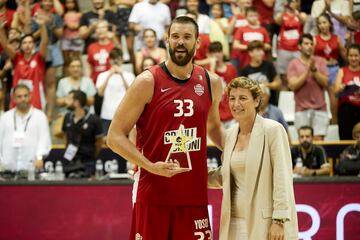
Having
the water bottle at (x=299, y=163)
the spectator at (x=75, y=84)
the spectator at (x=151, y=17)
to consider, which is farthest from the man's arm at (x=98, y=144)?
the water bottle at (x=299, y=163)

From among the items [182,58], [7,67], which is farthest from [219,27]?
[182,58]

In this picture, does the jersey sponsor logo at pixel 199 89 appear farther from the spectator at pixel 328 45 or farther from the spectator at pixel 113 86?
the spectator at pixel 328 45

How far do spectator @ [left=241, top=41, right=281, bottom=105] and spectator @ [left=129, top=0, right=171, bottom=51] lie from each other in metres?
1.92

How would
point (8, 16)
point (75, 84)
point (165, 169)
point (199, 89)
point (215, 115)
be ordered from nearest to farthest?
point (165, 169) < point (199, 89) < point (215, 115) < point (75, 84) < point (8, 16)

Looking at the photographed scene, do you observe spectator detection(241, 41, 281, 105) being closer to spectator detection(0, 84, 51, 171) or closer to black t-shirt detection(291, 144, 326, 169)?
black t-shirt detection(291, 144, 326, 169)

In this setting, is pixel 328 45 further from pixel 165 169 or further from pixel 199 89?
pixel 165 169

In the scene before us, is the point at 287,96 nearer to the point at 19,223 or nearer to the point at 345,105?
the point at 345,105

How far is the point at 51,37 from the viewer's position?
14.0 meters

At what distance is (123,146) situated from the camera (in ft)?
18.8

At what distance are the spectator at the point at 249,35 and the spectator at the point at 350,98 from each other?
1649 mm

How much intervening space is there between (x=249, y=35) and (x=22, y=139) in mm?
4313

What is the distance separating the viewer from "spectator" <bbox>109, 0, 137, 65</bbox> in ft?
45.6

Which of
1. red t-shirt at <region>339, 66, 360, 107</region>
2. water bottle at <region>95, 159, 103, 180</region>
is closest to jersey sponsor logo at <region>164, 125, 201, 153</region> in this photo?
water bottle at <region>95, 159, 103, 180</region>

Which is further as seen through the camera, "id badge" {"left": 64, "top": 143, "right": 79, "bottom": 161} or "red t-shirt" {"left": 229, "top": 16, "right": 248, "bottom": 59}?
"red t-shirt" {"left": 229, "top": 16, "right": 248, "bottom": 59}
